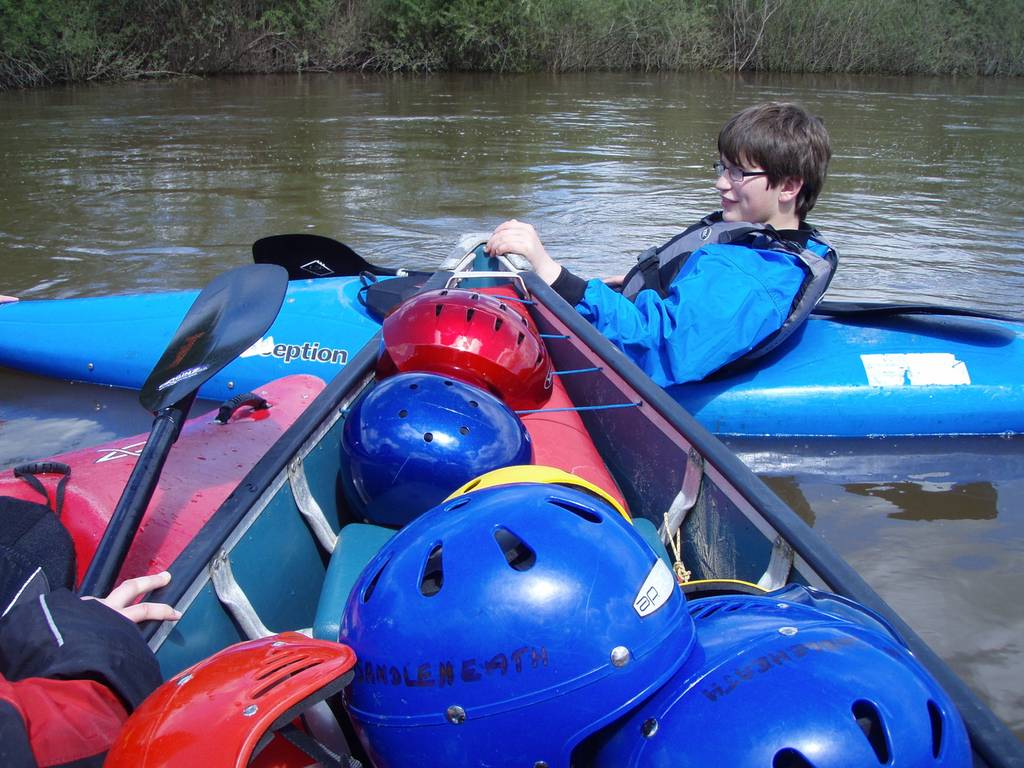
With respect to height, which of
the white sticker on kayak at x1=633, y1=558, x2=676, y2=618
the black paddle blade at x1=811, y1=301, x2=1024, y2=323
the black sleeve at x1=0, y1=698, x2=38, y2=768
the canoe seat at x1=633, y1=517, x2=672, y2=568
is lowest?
the canoe seat at x1=633, y1=517, x2=672, y2=568

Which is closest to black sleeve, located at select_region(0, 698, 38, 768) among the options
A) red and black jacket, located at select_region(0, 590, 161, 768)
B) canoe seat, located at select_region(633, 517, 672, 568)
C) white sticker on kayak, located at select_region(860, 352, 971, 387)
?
red and black jacket, located at select_region(0, 590, 161, 768)

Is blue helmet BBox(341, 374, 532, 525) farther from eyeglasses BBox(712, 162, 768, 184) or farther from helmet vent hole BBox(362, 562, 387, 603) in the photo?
eyeglasses BBox(712, 162, 768, 184)

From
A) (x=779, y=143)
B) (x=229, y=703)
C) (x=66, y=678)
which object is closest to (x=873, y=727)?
(x=229, y=703)

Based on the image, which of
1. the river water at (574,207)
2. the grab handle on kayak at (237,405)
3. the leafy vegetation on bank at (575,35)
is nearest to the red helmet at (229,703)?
the grab handle on kayak at (237,405)

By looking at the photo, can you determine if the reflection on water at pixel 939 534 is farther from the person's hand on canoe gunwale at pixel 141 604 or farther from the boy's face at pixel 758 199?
the person's hand on canoe gunwale at pixel 141 604

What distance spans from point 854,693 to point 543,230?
22.2 feet

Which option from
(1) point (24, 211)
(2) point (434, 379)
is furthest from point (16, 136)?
(2) point (434, 379)

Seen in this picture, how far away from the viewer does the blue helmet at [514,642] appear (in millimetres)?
1252

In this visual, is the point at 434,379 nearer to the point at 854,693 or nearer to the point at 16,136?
the point at 854,693

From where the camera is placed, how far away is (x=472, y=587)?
1309 millimetres

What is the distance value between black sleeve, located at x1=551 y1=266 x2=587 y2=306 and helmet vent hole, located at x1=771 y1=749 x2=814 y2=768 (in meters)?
2.53

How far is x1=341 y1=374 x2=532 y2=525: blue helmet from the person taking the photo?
221 cm

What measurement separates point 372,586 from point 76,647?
0.43m

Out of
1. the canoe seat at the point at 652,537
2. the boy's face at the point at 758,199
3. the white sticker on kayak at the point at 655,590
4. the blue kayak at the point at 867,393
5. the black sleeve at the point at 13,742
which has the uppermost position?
the boy's face at the point at 758,199
